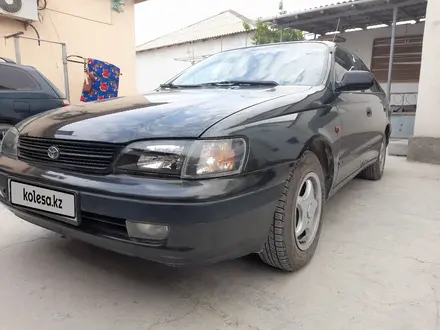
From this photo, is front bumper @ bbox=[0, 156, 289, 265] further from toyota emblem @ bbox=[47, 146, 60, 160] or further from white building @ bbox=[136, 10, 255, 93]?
white building @ bbox=[136, 10, 255, 93]

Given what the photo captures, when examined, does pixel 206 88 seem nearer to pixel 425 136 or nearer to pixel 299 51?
pixel 299 51

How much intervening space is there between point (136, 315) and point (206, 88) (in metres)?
1.51

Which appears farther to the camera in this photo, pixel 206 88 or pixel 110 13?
pixel 110 13

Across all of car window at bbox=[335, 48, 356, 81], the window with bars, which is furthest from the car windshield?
the window with bars

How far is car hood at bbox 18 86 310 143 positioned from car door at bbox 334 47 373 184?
1.72ft

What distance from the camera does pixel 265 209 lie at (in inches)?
63.2

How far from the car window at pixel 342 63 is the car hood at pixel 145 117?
59cm

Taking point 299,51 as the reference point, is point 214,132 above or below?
below

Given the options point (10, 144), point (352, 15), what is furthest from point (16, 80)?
point (352, 15)

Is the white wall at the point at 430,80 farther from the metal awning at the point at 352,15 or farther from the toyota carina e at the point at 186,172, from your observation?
the toyota carina e at the point at 186,172

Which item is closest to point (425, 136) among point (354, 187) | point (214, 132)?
point (354, 187)

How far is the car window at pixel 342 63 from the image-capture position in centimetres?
262

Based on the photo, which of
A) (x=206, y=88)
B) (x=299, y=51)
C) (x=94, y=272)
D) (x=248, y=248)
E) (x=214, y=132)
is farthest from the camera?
(x=299, y=51)

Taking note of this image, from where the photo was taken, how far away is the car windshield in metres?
2.46
